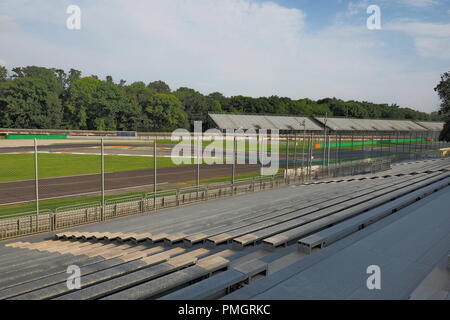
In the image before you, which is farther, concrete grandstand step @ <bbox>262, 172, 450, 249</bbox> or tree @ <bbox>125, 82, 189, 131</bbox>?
tree @ <bbox>125, 82, 189, 131</bbox>

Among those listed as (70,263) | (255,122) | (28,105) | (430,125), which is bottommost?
(70,263)

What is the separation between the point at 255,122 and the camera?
79.4 m

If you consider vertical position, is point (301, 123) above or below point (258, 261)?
above

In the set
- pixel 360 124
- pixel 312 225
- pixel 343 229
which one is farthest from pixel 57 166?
pixel 360 124

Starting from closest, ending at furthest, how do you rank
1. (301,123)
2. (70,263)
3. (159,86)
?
1. (70,263)
2. (301,123)
3. (159,86)

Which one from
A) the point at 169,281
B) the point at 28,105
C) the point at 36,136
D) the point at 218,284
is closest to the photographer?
the point at 218,284

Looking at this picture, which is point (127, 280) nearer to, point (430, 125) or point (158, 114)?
point (158, 114)

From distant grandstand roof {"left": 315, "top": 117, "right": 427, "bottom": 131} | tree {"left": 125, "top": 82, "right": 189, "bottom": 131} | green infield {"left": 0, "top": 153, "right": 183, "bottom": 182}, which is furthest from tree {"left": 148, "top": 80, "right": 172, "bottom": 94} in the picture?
green infield {"left": 0, "top": 153, "right": 183, "bottom": 182}

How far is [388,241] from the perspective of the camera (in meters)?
5.81

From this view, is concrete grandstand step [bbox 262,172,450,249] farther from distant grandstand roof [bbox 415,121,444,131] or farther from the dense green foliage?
distant grandstand roof [bbox 415,121,444,131]

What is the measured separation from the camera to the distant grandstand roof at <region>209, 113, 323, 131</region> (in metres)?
75.2

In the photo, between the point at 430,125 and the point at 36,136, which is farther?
the point at 430,125

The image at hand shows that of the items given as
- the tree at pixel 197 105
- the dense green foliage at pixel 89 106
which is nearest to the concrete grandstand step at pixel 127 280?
the dense green foliage at pixel 89 106
